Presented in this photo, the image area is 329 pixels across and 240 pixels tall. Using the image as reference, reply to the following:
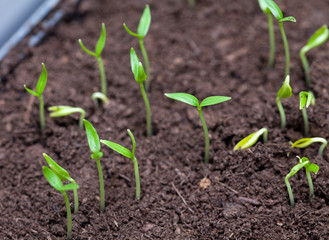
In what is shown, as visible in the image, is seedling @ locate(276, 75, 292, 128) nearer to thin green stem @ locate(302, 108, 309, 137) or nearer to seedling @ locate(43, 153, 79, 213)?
thin green stem @ locate(302, 108, 309, 137)

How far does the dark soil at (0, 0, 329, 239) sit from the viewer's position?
132 centimetres

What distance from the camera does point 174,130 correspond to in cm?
160

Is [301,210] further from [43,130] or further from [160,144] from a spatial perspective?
[43,130]

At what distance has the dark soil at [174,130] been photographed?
1.32m

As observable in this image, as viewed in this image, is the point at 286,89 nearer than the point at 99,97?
Yes

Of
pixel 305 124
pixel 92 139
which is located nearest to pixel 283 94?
pixel 305 124

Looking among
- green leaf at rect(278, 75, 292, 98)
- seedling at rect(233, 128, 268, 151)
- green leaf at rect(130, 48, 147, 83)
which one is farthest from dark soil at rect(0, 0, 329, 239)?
green leaf at rect(130, 48, 147, 83)

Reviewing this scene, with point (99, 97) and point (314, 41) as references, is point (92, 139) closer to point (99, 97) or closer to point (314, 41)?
point (99, 97)

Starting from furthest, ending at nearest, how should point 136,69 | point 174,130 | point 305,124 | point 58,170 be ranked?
1. point 174,130
2. point 305,124
3. point 136,69
4. point 58,170

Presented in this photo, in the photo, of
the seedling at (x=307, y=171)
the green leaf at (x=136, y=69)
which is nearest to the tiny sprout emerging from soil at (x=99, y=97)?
the green leaf at (x=136, y=69)

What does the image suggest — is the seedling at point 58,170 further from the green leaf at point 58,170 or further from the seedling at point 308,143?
the seedling at point 308,143

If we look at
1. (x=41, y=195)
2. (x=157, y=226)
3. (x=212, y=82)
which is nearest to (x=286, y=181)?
(x=157, y=226)

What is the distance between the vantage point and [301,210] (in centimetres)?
129

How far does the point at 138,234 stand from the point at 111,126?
1.54ft
